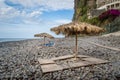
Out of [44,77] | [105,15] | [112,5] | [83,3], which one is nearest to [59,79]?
[44,77]

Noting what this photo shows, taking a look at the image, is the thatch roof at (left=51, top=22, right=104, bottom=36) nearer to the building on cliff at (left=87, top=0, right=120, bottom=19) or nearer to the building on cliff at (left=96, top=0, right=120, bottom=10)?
the building on cliff at (left=87, top=0, right=120, bottom=19)

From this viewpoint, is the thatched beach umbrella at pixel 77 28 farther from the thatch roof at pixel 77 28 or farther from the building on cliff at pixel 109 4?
the building on cliff at pixel 109 4

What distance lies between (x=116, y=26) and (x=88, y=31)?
1827 cm

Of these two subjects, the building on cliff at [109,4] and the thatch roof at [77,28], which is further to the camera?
the building on cliff at [109,4]

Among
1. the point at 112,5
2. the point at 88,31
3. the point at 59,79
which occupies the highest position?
the point at 112,5

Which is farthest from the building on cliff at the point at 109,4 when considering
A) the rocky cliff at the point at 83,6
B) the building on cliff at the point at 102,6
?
the rocky cliff at the point at 83,6

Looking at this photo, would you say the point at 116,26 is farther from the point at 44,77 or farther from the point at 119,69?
the point at 44,77

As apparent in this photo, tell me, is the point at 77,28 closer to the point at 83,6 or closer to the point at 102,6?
the point at 102,6

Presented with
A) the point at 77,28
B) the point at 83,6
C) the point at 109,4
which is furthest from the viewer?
the point at 83,6

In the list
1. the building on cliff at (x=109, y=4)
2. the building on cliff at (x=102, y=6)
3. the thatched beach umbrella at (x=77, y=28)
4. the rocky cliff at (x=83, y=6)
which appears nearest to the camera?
the thatched beach umbrella at (x=77, y=28)

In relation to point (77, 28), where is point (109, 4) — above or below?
above

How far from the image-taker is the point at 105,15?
30.3 m

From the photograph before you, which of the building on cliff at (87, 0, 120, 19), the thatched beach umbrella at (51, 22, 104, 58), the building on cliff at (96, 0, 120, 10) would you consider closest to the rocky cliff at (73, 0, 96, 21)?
the building on cliff at (96, 0, 120, 10)

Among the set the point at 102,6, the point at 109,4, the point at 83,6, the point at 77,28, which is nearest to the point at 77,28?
the point at 77,28
